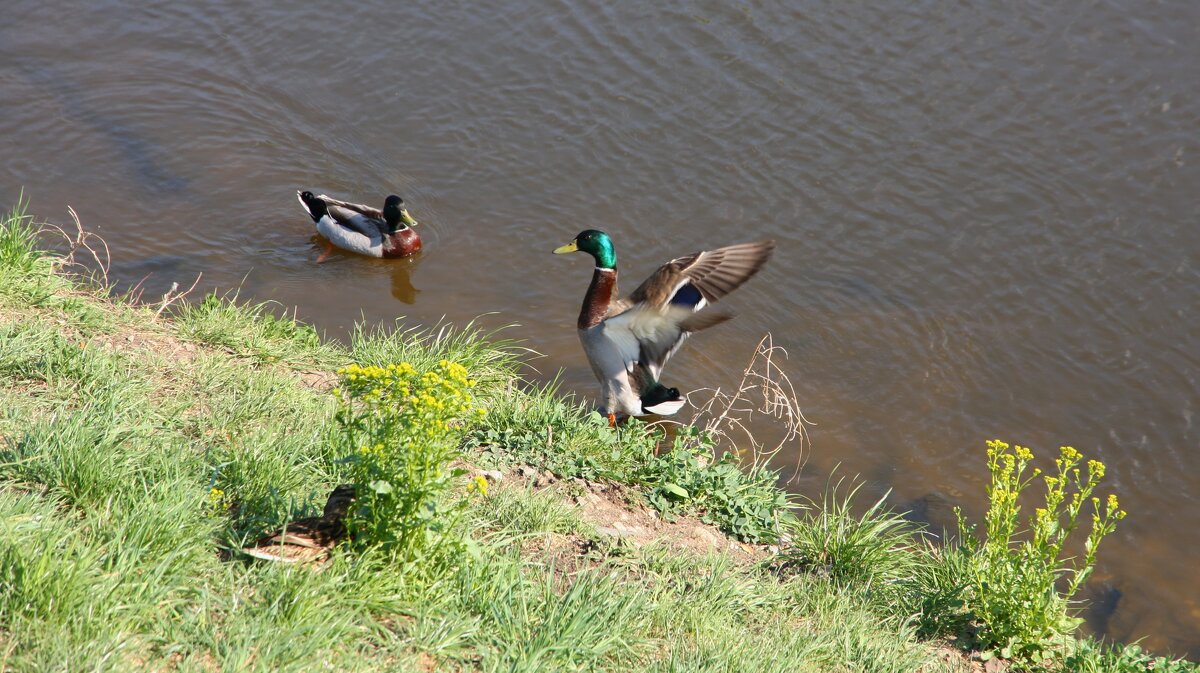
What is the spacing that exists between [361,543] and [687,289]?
2.75 m

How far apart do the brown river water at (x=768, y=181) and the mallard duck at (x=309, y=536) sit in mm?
3563

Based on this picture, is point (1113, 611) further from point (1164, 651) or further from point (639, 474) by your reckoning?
point (639, 474)

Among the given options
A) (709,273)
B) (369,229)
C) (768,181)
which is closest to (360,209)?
(369,229)

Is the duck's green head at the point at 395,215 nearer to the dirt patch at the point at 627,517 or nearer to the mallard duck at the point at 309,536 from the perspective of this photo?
the dirt patch at the point at 627,517

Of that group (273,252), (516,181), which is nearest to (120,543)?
(273,252)

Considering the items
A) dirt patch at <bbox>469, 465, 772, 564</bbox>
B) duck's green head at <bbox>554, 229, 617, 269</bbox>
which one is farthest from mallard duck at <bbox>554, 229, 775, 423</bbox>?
dirt patch at <bbox>469, 465, 772, 564</bbox>

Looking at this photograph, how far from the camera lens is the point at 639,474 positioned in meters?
4.78

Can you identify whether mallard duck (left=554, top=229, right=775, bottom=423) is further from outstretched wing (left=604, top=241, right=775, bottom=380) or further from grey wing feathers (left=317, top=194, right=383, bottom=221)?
grey wing feathers (left=317, top=194, right=383, bottom=221)

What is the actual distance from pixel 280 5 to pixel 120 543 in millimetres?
8736

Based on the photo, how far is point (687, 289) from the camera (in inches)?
214

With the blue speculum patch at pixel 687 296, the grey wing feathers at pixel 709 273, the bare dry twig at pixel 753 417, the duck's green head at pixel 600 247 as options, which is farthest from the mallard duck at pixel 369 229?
the blue speculum patch at pixel 687 296

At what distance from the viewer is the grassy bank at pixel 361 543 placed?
2.78 m

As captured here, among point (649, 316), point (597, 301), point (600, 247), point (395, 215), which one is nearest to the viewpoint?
point (649, 316)

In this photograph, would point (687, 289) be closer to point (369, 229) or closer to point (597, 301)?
point (597, 301)
